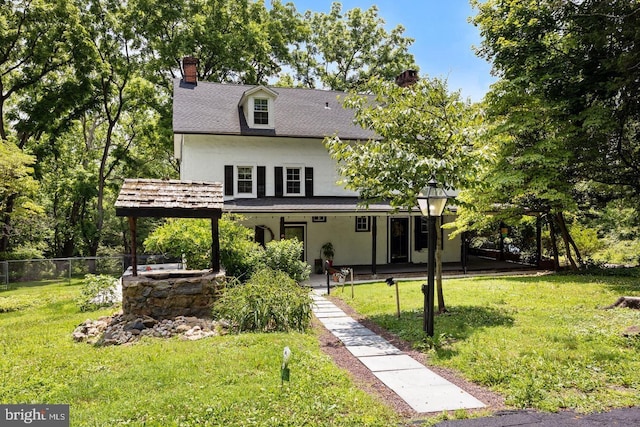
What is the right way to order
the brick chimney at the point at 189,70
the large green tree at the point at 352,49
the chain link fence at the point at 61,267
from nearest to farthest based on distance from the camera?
the chain link fence at the point at 61,267 → the brick chimney at the point at 189,70 → the large green tree at the point at 352,49

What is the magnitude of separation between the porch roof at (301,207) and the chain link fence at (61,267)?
3703mm

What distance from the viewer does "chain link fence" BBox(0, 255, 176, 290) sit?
16688 mm

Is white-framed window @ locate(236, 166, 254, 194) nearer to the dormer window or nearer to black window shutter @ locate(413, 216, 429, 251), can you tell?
the dormer window

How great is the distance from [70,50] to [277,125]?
41.7 ft

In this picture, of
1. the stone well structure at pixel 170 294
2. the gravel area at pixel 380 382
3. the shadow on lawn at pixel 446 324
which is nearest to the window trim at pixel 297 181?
the stone well structure at pixel 170 294

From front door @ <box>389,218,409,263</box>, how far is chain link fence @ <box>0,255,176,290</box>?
401 inches

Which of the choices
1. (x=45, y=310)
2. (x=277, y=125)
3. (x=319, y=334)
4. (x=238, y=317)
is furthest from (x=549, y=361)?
(x=277, y=125)

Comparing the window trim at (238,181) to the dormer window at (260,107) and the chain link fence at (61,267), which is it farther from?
the chain link fence at (61,267)

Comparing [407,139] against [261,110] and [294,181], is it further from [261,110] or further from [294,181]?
[261,110]

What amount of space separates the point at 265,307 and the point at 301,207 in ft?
29.5

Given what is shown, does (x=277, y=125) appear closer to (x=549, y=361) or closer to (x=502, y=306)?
(x=502, y=306)

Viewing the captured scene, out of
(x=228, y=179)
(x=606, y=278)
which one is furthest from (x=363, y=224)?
(x=606, y=278)

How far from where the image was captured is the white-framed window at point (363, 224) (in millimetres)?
20297

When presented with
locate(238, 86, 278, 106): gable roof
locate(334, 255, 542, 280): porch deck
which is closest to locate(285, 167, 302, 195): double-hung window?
locate(238, 86, 278, 106): gable roof
